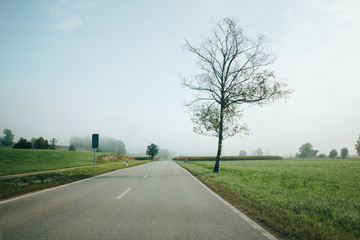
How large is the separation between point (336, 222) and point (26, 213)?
7564 millimetres

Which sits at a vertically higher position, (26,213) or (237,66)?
(237,66)

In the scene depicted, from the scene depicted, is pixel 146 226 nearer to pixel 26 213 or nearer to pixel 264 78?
pixel 26 213

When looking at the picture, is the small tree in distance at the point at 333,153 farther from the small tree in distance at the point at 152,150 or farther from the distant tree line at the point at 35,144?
the distant tree line at the point at 35,144

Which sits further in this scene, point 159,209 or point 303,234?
point 159,209

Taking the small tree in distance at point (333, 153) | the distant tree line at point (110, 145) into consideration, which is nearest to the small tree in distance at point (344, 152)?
the small tree in distance at point (333, 153)

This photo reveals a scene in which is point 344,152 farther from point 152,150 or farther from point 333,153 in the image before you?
point 152,150

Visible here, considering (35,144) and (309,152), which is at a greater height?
(35,144)

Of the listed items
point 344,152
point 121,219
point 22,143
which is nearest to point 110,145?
point 22,143

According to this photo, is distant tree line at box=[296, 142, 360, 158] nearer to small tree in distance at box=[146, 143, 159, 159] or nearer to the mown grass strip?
small tree in distance at box=[146, 143, 159, 159]

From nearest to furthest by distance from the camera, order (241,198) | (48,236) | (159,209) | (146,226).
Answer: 1. (48,236)
2. (146,226)
3. (159,209)
4. (241,198)

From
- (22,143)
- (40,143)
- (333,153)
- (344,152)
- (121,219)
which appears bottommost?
(333,153)

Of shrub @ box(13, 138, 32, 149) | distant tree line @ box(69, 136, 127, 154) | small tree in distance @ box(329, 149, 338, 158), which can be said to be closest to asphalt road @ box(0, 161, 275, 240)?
shrub @ box(13, 138, 32, 149)

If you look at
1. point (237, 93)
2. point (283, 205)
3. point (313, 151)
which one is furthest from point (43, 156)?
point (313, 151)

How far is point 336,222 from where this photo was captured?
477 cm
